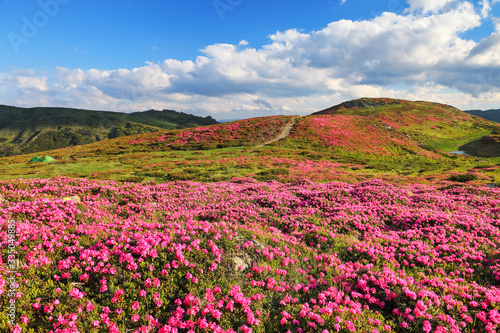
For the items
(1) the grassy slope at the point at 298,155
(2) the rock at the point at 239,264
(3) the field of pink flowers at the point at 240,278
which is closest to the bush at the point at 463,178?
(1) the grassy slope at the point at 298,155

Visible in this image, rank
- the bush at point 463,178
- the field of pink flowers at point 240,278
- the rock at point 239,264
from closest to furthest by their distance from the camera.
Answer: the field of pink flowers at point 240,278
the rock at point 239,264
the bush at point 463,178

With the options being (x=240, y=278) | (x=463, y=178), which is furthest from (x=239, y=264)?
(x=463, y=178)

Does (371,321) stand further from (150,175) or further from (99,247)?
(150,175)

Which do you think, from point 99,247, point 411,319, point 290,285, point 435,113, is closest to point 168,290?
point 99,247

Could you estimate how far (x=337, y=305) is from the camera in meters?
5.39

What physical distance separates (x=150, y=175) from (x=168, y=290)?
90.3 ft

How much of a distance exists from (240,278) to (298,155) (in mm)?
45723

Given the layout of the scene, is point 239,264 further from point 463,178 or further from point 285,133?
point 285,133

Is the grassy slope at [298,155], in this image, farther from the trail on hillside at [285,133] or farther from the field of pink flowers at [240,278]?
the field of pink flowers at [240,278]

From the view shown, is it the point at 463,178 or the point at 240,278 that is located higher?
the point at 463,178

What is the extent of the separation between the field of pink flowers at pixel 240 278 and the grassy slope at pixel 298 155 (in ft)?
61.2

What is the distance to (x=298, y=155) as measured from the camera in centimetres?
5019

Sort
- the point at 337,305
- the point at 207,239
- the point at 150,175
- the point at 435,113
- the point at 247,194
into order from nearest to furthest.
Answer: the point at 337,305, the point at 207,239, the point at 247,194, the point at 150,175, the point at 435,113

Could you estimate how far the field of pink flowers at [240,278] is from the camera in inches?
188
